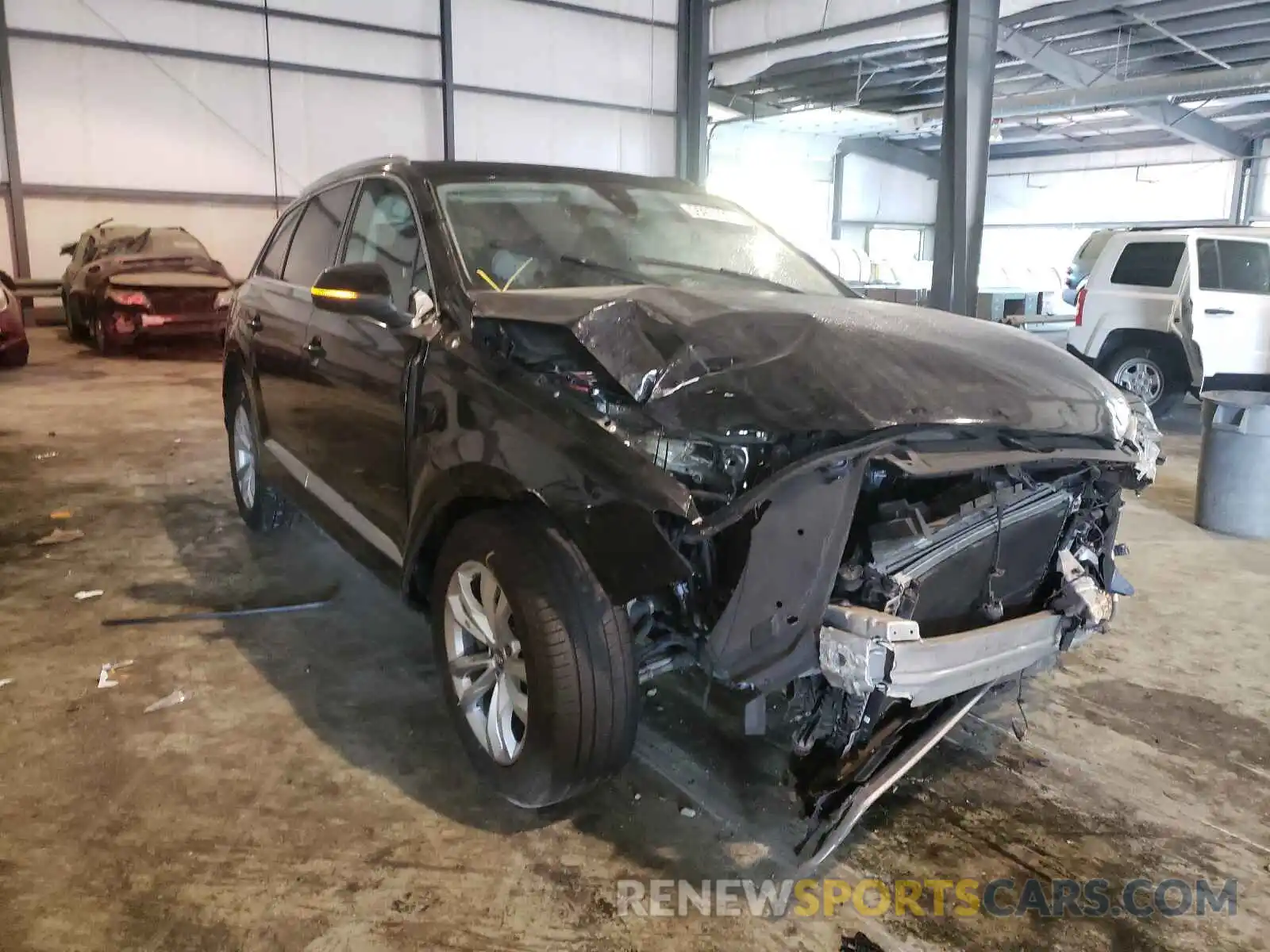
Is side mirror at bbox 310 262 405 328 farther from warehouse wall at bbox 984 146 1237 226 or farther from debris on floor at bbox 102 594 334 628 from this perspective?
warehouse wall at bbox 984 146 1237 226

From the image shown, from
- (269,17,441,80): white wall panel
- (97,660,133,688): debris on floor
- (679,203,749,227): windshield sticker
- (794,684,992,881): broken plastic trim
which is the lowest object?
(97,660,133,688): debris on floor

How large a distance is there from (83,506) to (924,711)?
4.91 m

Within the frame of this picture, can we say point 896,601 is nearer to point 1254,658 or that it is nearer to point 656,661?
point 656,661

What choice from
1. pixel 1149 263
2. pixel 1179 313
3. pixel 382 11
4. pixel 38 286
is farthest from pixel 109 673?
pixel 382 11

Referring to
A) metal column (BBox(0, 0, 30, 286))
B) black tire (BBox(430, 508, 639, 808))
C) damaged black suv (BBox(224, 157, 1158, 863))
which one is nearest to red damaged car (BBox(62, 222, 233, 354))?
metal column (BBox(0, 0, 30, 286))

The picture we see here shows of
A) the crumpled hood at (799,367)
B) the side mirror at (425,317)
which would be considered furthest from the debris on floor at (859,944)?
the side mirror at (425,317)

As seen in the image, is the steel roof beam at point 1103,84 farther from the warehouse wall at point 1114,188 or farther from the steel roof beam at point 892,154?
the steel roof beam at point 892,154

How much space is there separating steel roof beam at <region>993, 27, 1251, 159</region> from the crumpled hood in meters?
11.5

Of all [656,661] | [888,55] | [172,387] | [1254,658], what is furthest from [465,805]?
[888,55]

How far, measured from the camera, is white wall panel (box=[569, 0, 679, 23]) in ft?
52.1

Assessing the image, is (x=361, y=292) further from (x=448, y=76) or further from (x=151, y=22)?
(x=448, y=76)

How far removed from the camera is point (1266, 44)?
1377 cm

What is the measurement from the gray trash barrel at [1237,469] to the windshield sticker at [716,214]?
335 centimetres

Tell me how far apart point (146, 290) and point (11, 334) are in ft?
4.88
